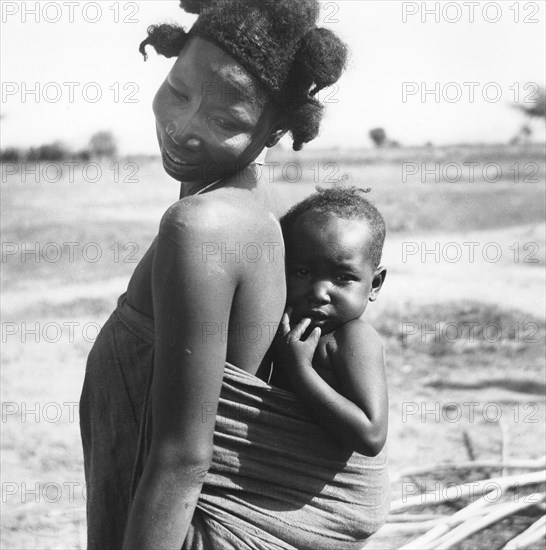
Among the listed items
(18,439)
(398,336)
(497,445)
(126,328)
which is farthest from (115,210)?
(126,328)

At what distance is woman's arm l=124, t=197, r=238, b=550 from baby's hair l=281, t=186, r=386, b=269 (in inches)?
11.3

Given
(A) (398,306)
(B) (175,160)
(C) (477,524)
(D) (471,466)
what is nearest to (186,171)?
(B) (175,160)

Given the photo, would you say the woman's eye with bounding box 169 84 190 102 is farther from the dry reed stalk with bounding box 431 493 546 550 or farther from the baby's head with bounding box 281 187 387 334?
the dry reed stalk with bounding box 431 493 546 550

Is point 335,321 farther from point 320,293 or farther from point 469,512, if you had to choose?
point 469,512

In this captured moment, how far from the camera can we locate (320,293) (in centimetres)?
186

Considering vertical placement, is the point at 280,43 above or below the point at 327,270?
above

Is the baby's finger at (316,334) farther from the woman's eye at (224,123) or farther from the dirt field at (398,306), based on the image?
the dirt field at (398,306)

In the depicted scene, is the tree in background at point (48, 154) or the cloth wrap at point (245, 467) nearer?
the cloth wrap at point (245, 467)

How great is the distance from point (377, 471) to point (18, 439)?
3.89m

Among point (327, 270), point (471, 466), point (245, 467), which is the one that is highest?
point (327, 270)

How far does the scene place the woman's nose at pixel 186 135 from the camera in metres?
1.79

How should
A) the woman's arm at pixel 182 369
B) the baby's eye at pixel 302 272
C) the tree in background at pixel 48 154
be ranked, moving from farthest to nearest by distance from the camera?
the tree in background at pixel 48 154 < the baby's eye at pixel 302 272 < the woman's arm at pixel 182 369

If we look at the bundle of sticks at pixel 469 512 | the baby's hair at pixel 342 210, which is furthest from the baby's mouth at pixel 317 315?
the bundle of sticks at pixel 469 512

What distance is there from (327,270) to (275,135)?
0.30m
